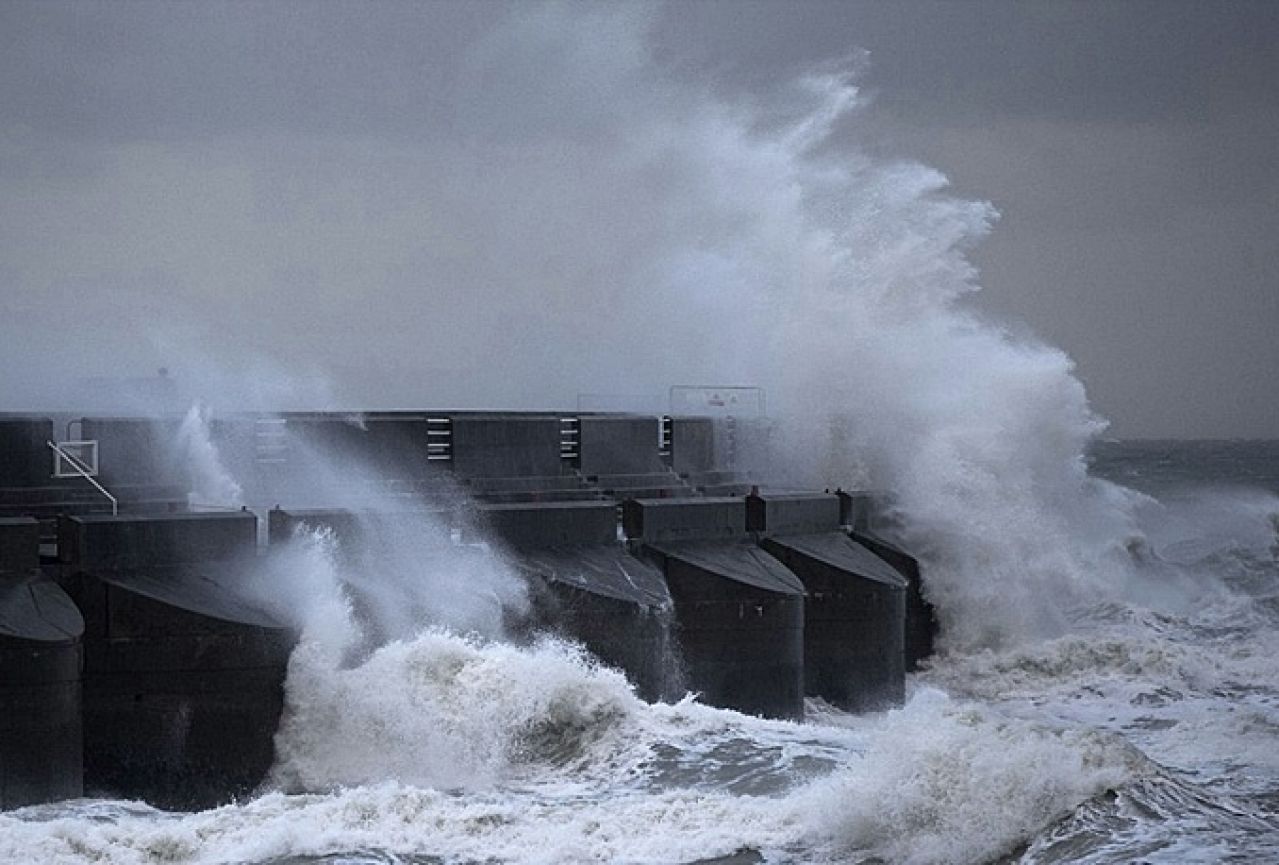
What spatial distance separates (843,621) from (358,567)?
17.7 feet

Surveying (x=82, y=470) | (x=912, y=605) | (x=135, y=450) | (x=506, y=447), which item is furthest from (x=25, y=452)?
(x=912, y=605)

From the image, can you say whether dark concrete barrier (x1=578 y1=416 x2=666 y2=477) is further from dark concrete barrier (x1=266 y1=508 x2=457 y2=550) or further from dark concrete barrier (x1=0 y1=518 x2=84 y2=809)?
dark concrete barrier (x1=0 y1=518 x2=84 y2=809)

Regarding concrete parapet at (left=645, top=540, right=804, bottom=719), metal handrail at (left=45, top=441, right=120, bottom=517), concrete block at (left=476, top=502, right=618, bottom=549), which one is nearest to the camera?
metal handrail at (left=45, top=441, right=120, bottom=517)

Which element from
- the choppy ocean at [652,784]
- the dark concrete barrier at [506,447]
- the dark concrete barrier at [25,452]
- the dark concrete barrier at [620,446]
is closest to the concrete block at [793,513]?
the dark concrete barrier at [620,446]

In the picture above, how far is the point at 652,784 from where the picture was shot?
492 inches

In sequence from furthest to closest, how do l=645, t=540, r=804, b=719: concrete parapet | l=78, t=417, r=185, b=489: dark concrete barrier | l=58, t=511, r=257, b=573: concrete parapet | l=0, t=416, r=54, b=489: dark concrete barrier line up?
l=645, t=540, r=804, b=719: concrete parapet, l=78, t=417, r=185, b=489: dark concrete barrier, l=0, t=416, r=54, b=489: dark concrete barrier, l=58, t=511, r=257, b=573: concrete parapet

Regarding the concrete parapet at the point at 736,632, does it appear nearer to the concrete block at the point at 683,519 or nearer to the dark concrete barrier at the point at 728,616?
the dark concrete barrier at the point at 728,616

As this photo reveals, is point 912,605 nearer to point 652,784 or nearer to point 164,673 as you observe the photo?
point 652,784

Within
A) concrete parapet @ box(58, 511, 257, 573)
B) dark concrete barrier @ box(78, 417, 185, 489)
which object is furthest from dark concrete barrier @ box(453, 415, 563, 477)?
concrete parapet @ box(58, 511, 257, 573)

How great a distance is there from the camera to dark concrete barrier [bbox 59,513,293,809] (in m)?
12.2

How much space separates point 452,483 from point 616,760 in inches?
180

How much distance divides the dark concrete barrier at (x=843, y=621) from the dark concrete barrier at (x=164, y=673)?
6.11 metres

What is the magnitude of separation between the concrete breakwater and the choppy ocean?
397mm

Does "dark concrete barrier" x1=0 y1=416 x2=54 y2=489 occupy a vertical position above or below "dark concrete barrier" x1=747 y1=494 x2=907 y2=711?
above
